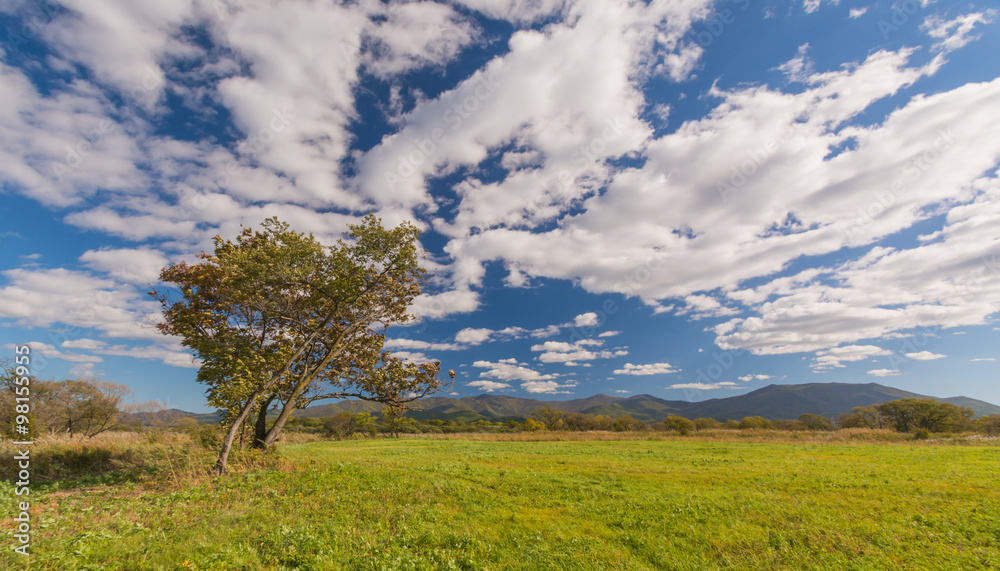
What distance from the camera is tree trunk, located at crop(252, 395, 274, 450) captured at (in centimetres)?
1959

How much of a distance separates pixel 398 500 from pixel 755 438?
52.0 metres

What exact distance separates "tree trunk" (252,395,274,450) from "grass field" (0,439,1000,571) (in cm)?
538

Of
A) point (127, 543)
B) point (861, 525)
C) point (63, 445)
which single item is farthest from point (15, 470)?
point (861, 525)

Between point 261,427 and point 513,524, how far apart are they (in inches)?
671

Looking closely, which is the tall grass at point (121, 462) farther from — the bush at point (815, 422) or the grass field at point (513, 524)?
the bush at point (815, 422)

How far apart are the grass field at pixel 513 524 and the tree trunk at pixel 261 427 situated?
5376 mm

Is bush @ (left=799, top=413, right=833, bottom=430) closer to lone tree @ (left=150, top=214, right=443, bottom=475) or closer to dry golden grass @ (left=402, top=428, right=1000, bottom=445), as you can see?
dry golden grass @ (left=402, top=428, right=1000, bottom=445)

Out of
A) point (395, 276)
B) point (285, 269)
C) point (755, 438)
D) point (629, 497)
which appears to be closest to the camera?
point (629, 497)

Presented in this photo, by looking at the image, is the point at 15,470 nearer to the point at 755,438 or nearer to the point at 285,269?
the point at 285,269

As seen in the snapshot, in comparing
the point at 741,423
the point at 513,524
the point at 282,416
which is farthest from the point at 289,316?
the point at 741,423

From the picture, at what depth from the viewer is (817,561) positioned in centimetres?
798

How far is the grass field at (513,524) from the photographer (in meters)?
7.43

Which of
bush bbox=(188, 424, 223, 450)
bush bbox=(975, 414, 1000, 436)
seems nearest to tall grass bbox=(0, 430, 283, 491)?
bush bbox=(188, 424, 223, 450)

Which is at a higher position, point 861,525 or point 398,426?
point 861,525
